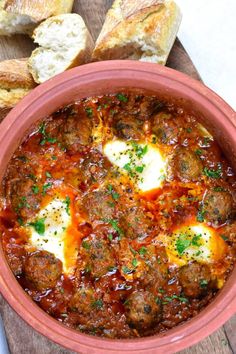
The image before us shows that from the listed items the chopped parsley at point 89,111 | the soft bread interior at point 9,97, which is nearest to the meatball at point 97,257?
the chopped parsley at point 89,111

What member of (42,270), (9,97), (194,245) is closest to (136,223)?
(194,245)

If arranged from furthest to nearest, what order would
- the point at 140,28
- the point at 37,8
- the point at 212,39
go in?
the point at 212,39 → the point at 37,8 → the point at 140,28

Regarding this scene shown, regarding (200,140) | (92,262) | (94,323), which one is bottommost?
(94,323)

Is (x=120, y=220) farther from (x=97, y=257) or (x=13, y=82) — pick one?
(x=13, y=82)

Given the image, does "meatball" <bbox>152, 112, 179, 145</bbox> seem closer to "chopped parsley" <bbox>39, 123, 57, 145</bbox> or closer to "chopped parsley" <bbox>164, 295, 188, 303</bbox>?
"chopped parsley" <bbox>39, 123, 57, 145</bbox>

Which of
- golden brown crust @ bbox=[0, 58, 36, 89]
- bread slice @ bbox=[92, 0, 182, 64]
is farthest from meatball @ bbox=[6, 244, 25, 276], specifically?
bread slice @ bbox=[92, 0, 182, 64]

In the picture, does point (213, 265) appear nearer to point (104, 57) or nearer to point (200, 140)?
point (200, 140)

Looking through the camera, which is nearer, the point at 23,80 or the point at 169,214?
the point at 169,214

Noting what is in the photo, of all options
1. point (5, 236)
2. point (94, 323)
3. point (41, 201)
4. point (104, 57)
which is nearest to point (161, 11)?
point (104, 57)
